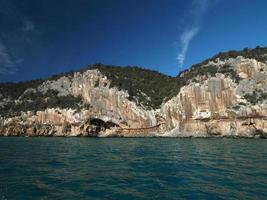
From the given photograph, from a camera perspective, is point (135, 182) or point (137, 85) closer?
point (135, 182)

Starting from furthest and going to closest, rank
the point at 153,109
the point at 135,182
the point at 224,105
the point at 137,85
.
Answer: the point at 137,85 → the point at 153,109 → the point at 224,105 → the point at 135,182

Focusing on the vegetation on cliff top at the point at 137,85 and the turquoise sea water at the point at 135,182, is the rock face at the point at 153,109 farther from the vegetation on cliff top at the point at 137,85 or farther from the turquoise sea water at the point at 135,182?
the turquoise sea water at the point at 135,182

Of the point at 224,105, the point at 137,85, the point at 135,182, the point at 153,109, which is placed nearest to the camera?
the point at 135,182

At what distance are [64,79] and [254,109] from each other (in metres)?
73.4

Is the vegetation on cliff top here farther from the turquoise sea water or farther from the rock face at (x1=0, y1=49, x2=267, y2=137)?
the turquoise sea water

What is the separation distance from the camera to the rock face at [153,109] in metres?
80.0

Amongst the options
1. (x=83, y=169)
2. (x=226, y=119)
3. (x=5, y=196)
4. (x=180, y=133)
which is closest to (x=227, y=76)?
(x=226, y=119)

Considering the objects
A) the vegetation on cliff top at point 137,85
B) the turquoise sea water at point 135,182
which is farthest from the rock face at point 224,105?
the turquoise sea water at point 135,182

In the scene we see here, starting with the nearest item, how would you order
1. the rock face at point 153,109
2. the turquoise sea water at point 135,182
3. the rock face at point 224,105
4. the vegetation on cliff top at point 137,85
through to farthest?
the turquoise sea water at point 135,182, the rock face at point 224,105, the rock face at point 153,109, the vegetation on cliff top at point 137,85

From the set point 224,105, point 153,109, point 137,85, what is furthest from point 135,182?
point 137,85

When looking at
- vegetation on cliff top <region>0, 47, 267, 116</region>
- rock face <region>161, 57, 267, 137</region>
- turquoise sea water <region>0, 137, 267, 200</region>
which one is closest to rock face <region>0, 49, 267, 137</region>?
rock face <region>161, 57, 267, 137</region>

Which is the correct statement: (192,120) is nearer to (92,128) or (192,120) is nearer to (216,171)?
(92,128)

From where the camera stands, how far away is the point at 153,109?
3807 inches

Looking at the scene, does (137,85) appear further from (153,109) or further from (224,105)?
(224,105)
